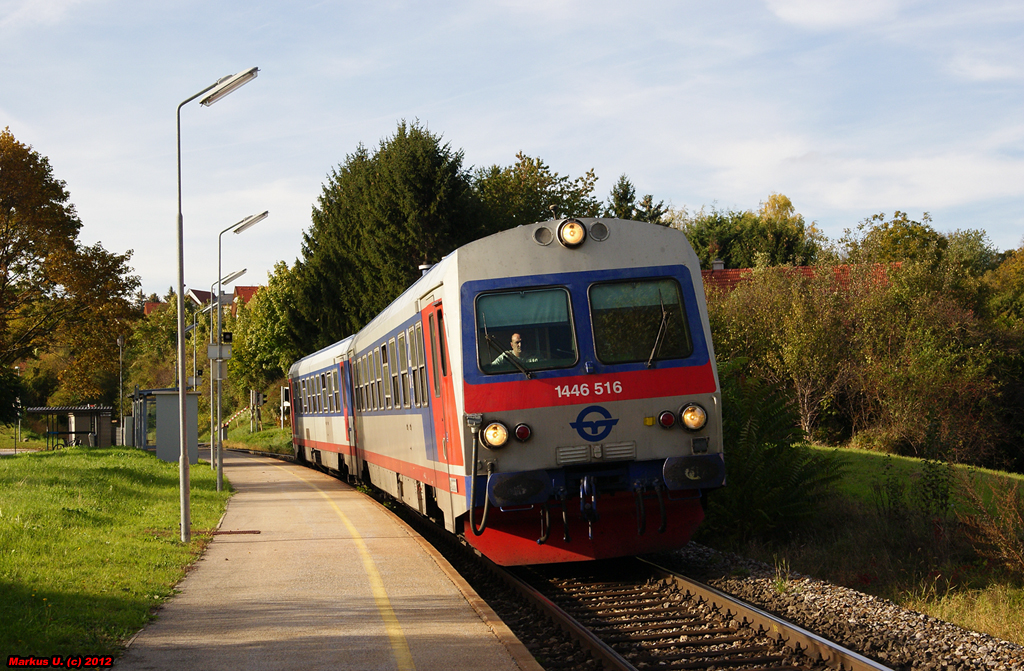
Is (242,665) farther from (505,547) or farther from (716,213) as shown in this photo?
(716,213)

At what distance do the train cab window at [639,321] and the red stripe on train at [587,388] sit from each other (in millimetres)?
165

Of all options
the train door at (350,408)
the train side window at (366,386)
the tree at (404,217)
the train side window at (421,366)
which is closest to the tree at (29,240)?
the tree at (404,217)

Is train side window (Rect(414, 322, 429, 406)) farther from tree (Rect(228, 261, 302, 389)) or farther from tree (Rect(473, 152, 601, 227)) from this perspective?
tree (Rect(228, 261, 302, 389))

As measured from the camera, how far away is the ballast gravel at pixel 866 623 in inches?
253

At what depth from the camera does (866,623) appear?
24.3 ft

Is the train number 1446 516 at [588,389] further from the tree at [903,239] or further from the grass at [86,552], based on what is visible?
the tree at [903,239]

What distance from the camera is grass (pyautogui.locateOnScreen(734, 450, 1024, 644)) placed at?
26.5 ft

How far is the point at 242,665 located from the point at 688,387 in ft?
15.4

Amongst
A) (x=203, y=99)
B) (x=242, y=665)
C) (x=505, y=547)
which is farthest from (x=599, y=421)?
(x=203, y=99)

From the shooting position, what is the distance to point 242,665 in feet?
21.3

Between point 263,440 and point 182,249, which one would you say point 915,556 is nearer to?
point 182,249

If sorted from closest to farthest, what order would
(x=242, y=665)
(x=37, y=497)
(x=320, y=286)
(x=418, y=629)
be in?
(x=242, y=665)
(x=418, y=629)
(x=37, y=497)
(x=320, y=286)

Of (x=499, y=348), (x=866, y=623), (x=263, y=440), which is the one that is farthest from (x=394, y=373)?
(x=263, y=440)

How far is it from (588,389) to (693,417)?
1.02m
